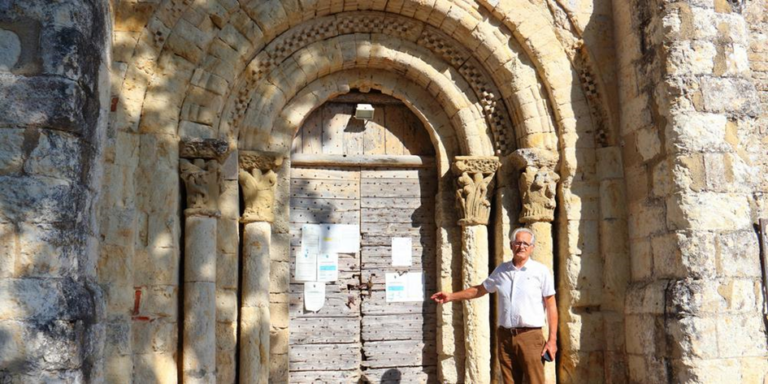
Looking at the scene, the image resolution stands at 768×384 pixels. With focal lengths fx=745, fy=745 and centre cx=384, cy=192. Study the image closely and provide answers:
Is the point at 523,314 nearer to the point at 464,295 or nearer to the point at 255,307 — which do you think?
the point at 464,295

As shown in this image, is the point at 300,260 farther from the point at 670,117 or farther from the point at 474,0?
the point at 670,117

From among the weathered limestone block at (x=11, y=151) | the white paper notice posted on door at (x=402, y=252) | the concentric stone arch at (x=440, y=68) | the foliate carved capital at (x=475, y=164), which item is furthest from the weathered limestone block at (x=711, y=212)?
the weathered limestone block at (x=11, y=151)

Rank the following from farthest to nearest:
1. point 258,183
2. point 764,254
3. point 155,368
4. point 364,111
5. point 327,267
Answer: point 364,111 < point 327,267 < point 258,183 < point 764,254 < point 155,368

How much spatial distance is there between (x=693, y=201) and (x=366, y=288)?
291 centimetres

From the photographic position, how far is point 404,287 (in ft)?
22.8

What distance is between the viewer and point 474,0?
265 inches

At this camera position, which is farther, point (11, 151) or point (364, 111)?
point (364, 111)

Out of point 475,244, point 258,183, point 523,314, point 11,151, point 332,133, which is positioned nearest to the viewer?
point 11,151

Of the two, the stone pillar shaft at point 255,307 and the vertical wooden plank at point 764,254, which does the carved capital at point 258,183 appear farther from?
the vertical wooden plank at point 764,254

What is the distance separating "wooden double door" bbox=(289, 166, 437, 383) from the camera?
22.0 ft

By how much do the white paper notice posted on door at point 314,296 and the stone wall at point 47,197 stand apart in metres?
2.55

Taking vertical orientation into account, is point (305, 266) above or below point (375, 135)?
below

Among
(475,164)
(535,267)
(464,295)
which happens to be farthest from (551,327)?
(475,164)

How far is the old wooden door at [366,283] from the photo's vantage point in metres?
6.71
